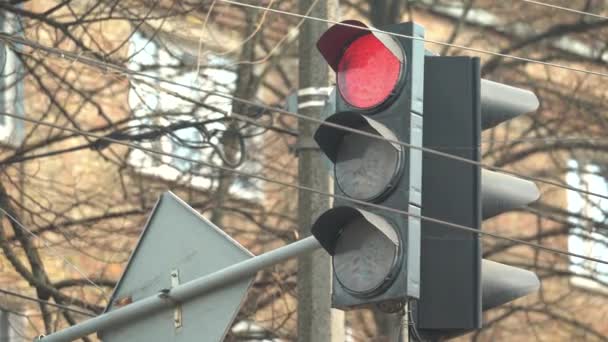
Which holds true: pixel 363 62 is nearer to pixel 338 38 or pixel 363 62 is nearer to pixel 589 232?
pixel 338 38

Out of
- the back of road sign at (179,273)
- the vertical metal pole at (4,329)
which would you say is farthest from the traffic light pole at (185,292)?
the vertical metal pole at (4,329)

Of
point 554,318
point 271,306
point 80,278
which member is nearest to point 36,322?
point 80,278

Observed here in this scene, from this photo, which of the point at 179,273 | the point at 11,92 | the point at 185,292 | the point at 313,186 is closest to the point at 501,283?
the point at 185,292

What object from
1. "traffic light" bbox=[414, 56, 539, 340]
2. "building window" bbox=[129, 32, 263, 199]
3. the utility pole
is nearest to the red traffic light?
"traffic light" bbox=[414, 56, 539, 340]

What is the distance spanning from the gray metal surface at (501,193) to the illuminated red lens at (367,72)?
550mm

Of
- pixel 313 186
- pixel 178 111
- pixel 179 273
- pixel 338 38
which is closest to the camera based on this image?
pixel 338 38

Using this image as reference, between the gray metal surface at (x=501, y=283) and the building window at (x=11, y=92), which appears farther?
the building window at (x=11, y=92)

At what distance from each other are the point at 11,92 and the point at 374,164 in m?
9.20

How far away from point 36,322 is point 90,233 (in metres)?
0.94

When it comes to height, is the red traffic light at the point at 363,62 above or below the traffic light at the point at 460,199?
above

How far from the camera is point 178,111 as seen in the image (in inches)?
620

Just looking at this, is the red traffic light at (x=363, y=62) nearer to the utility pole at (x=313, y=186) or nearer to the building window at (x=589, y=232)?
the utility pole at (x=313, y=186)

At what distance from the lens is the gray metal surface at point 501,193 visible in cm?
718

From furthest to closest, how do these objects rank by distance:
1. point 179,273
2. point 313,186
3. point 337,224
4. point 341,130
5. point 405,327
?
point 313,186 < point 179,273 < point 341,130 < point 337,224 < point 405,327
